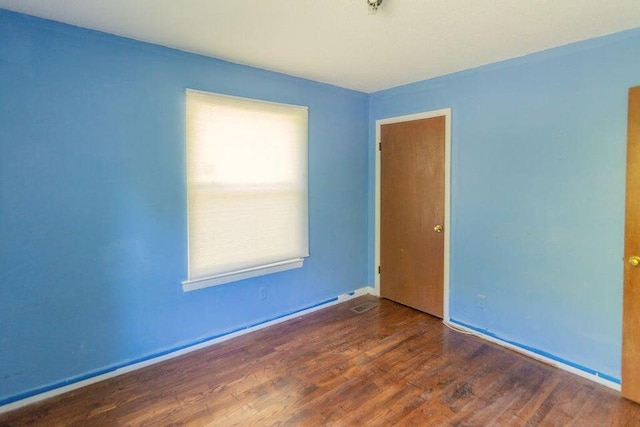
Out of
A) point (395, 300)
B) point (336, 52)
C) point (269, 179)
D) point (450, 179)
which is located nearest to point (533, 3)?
point (336, 52)

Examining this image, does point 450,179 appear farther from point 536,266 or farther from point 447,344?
point 447,344

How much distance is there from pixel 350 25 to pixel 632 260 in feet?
7.53

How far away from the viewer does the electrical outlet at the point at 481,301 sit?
116 inches

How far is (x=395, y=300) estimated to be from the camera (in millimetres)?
3750

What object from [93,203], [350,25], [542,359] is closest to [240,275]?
[93,203]

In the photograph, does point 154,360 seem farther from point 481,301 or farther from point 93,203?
point 481,301

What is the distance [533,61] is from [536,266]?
1.58m

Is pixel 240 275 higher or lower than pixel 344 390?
higher

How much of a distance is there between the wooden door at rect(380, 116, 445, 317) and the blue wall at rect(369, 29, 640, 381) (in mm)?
167

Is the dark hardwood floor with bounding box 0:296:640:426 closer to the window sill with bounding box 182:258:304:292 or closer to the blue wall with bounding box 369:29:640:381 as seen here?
the blue wall with bounding box 369:29:640:381

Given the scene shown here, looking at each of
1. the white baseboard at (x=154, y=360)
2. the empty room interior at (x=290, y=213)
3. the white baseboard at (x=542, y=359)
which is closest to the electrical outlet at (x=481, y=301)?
the empty room interior at (x=290, y=213)

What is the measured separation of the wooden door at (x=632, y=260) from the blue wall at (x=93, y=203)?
2.69 metres

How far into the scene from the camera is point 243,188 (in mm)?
2873

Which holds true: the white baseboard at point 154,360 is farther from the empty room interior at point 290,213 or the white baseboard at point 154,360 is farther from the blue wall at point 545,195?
the blue wall at point 545,195
